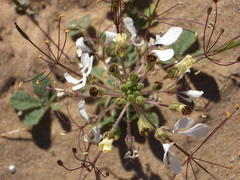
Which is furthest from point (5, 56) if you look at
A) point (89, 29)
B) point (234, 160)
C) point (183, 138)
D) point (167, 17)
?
point (234, 160)

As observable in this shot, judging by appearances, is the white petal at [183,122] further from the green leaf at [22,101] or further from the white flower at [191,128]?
the green leaf at [22,101]

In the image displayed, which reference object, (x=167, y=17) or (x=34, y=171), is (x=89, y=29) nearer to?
(x=167, y=17)

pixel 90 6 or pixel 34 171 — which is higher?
pixel 90 6

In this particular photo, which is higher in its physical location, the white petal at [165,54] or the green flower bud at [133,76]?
the white petal at [165,54]

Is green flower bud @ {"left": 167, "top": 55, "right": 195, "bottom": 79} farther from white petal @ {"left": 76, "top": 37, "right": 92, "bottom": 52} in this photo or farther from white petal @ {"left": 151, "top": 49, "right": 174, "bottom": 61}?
white petal @ {"left": 76, "top": 37, "right": 92, "bottom": 52}

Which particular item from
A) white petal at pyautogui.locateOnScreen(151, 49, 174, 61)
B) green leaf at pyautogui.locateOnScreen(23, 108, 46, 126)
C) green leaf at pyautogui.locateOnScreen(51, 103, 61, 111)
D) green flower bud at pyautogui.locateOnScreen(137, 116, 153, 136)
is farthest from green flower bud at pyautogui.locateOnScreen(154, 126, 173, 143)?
green leaf at pyautogui.locateOnScreen(23, 108, 46, 126)

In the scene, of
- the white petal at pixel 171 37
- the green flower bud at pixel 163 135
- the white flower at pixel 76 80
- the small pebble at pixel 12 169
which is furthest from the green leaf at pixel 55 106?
the white petal at pixel 171 37
